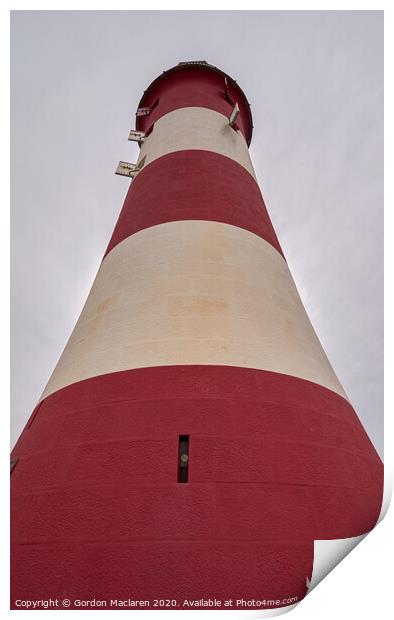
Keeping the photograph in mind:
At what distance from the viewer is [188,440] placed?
3658 mm

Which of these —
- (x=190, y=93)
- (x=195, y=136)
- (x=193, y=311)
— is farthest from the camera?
(x=190, y=93)

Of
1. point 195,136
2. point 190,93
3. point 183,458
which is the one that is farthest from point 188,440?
point 190,93

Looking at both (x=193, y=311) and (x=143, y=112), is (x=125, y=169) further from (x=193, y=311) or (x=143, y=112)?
(x=193, y=311)

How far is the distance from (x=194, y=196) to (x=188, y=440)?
12.2 feet

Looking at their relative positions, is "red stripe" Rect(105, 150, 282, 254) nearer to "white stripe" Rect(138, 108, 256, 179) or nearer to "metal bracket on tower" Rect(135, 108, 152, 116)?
"white stripe" Rect(138, 108, 256, 179)

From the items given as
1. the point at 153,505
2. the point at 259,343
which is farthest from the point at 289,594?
the point at 259,343

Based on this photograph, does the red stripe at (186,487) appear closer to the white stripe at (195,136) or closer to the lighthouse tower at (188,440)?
the lighthouse tower at (188,440)

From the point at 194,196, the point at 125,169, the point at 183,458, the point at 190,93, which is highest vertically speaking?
the point at 190,93

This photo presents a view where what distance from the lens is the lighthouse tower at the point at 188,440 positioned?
10.3ft

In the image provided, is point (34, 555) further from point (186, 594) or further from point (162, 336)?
point (162, 336)

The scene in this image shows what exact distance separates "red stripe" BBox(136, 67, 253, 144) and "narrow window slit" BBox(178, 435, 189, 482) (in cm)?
666

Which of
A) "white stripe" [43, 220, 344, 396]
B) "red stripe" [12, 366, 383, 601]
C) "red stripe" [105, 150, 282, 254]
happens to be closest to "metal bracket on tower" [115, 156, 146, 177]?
"red stripe" [105, 150, 282, 254]

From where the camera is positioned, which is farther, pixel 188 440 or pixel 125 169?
pixel 125 169

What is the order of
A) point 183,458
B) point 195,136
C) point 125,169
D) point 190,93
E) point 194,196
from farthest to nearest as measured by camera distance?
point 125,169, point 190,93, point 195,136, point 194,196, point 183,458
